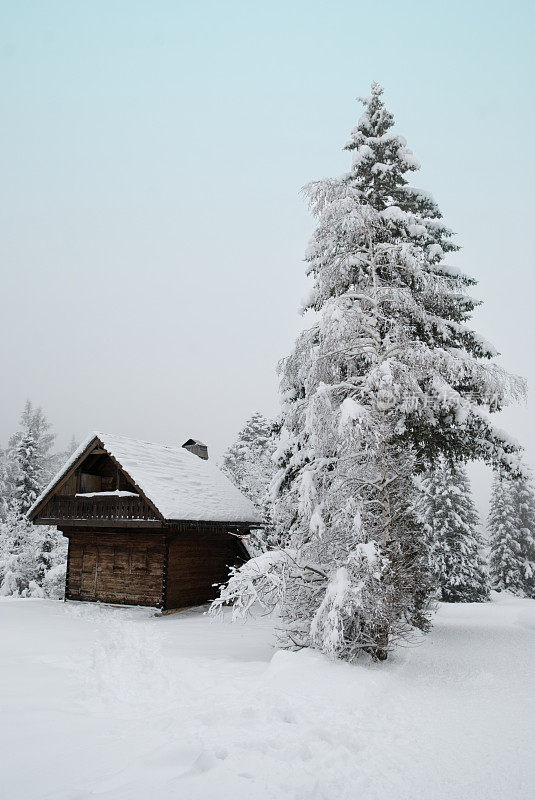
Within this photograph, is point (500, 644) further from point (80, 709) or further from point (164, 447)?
point (164, 447)

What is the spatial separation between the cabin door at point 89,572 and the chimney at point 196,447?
10696 millimetres

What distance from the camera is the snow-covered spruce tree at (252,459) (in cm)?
2909

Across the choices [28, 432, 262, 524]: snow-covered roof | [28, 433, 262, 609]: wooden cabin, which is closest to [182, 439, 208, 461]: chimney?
[28, 432, 262, 524]: snow-covered roof

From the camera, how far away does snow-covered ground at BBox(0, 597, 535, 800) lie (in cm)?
465

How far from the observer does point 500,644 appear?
11898mm

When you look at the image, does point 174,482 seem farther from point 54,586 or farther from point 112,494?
point 54,586

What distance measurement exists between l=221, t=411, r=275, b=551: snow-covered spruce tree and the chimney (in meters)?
3.05

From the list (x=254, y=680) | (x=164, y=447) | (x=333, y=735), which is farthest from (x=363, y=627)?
(x=164, y=447)

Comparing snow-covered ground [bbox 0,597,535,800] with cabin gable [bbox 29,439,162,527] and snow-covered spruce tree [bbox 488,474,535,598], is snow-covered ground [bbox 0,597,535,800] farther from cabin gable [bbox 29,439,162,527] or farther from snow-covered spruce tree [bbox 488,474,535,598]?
snow-covered spruce tree [bbox 488,474,535,598]

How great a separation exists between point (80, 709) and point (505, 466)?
410 inches

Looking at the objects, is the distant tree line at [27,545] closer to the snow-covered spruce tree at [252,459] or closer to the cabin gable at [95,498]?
the cabin gable at [95,498]

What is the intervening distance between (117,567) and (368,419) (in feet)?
43.5

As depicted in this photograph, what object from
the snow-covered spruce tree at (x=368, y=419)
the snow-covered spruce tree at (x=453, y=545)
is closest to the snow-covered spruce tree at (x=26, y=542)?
the snow-covered spruce tree at (x=368, y=419)

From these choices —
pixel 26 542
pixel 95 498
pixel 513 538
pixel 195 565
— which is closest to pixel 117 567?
pixel 95 498
